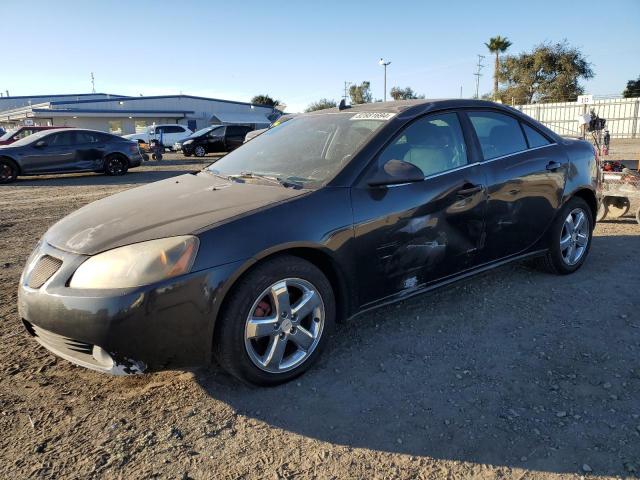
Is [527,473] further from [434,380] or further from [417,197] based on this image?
[417,197]

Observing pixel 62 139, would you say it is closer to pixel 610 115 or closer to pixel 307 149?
pixel 307 149

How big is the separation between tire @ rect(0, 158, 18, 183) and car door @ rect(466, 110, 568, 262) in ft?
44.3

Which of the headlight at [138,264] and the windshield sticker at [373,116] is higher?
the windshield sticker at [373,116]

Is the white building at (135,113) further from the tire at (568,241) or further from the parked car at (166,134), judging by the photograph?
the tire at (568,241)

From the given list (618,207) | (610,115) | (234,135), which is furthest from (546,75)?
(618,207)

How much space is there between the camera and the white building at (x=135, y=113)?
4250 cm

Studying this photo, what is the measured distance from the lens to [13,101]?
68625 millimetres

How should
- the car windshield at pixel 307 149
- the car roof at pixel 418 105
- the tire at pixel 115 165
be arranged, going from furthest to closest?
the tire at pixel 115 165 → the car roof at pixel 418 105 → the car windshield at pixel 307 149

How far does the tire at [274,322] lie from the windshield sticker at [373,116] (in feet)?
4.25

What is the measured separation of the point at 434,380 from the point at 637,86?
52.5m

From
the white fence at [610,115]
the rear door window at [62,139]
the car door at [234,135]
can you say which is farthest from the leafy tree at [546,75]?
the rear door window at [62,139]

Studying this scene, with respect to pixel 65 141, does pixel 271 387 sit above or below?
below

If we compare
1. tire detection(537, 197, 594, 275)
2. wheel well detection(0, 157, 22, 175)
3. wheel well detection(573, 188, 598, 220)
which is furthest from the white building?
tire detection(537, 197, 594, 275)

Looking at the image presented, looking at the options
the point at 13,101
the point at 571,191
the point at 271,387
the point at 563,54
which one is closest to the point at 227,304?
the point at 271,387
